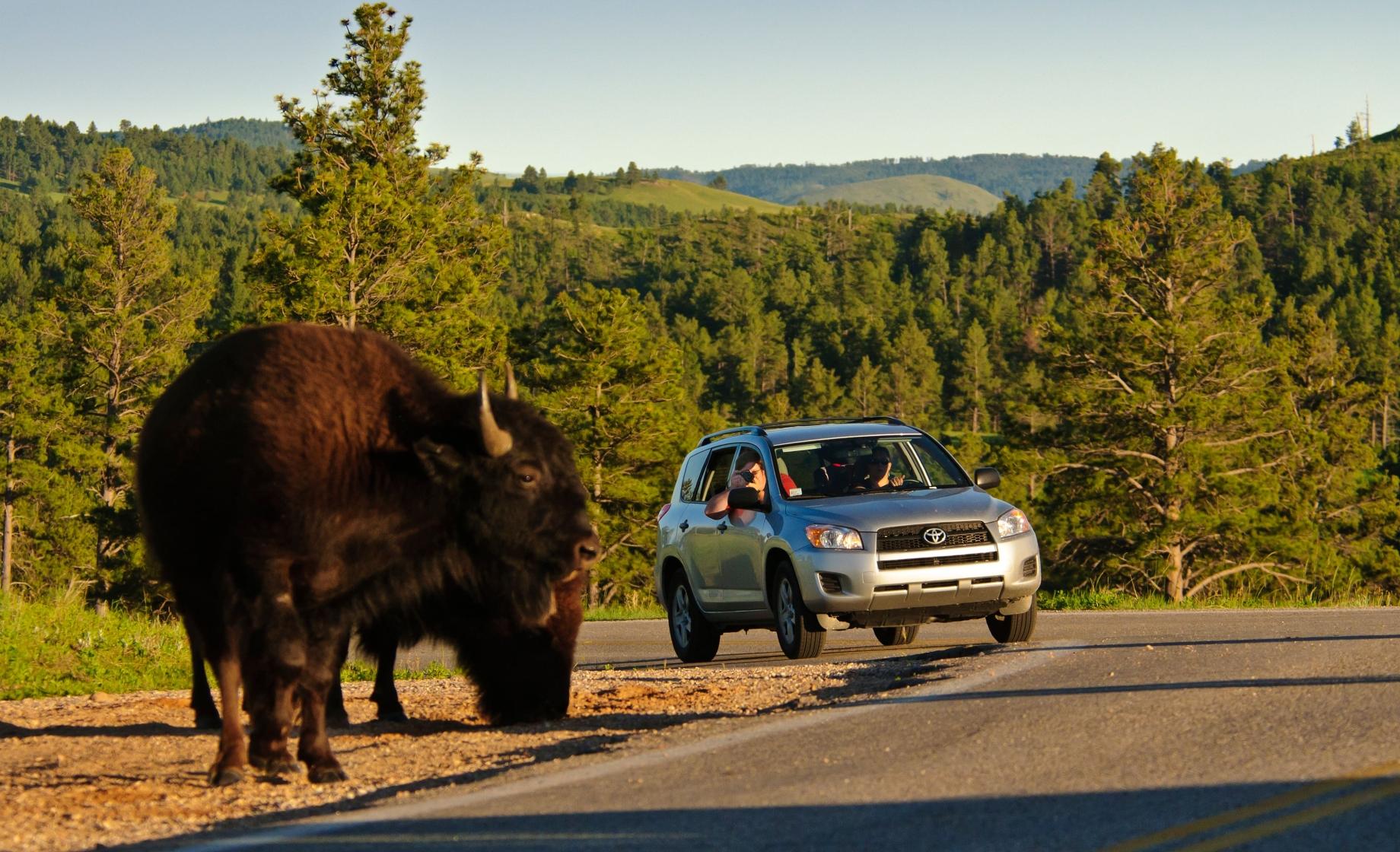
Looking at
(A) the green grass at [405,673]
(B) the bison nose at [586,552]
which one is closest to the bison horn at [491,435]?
(B) the bison nose at [586,552]

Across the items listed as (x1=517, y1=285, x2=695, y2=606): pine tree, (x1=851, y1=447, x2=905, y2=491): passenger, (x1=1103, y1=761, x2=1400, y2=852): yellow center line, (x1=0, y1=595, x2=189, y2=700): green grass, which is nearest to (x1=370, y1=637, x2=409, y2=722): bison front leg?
(x1=0, y1=595, x2=189, y2=700): green grass

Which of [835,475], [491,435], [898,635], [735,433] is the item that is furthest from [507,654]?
[898,635]

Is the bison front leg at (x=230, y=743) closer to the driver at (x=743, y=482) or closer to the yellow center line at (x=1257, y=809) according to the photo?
the yellow center line at (x=1257, y=809)

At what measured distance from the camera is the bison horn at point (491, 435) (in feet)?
26.2

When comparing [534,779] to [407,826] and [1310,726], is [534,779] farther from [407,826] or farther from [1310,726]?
[1310,726]

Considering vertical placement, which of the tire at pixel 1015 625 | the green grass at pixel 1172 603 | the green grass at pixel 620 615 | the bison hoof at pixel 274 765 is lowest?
the green grass at pixel 620 615

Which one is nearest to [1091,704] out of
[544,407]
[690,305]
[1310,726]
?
[1310,726]

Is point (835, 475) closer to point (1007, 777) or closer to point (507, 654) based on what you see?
point (507, 654)

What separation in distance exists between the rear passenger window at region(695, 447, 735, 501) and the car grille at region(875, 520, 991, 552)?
2.74 meters

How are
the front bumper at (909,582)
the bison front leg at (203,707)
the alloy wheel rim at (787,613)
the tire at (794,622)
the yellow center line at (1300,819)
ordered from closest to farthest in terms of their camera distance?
the yellow center line at (1300,819)
the bison front leg at (203,707)
the front bumper at (909,582)
the tire at (794,622)
the alloy wheel rim at (787,613)

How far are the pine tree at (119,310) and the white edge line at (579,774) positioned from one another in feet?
190

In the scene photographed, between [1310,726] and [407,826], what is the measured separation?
4289 mm

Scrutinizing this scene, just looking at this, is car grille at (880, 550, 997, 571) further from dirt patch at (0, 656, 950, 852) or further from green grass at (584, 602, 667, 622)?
green grass at (584, 602, 667, 622)

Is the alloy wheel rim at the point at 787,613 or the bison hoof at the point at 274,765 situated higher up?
the bison hoof at the point at 274,765
